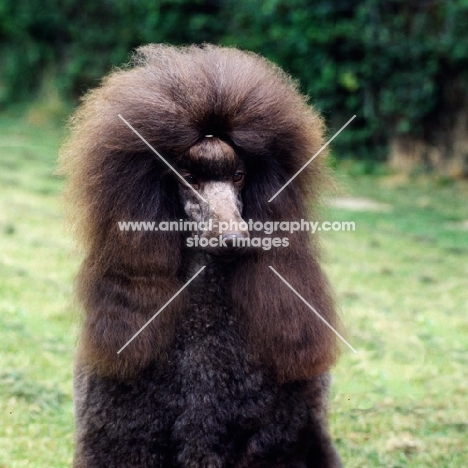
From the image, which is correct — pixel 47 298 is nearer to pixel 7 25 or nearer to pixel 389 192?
pixel 389 192

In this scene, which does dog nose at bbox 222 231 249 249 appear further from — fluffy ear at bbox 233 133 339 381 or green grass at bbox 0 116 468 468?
green grass at bbox 0 116 468 468

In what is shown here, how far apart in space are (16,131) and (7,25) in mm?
2670

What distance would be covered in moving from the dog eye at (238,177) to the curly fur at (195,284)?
0.02 meters

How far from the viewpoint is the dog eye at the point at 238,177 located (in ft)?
8.86

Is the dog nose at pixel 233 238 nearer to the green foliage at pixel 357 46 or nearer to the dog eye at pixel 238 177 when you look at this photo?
the dog eye at pixel 238 177

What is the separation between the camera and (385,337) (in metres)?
5.45

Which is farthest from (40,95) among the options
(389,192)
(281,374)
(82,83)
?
(281,374)

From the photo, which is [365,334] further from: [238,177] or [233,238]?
[233,238]

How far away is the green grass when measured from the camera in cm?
390

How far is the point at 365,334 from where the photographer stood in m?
5.46

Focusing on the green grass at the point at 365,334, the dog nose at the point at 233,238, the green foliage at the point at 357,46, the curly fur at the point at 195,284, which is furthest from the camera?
the green foliage at the point at 357,46

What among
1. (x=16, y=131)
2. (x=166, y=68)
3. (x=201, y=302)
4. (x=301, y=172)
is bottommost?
(x=16, y=131)

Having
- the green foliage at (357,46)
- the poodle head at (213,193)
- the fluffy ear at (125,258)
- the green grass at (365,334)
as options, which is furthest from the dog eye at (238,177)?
the green foliage at (357,46)

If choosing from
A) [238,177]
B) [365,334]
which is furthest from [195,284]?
[365,334]
